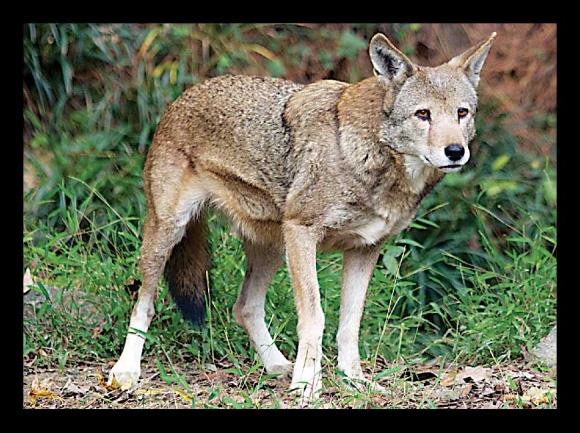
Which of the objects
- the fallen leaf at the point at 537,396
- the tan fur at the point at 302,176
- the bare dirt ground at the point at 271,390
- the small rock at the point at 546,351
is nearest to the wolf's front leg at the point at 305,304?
the tan fur at the point at 302,176

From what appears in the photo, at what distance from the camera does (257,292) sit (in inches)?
255

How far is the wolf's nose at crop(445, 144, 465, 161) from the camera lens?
5180mm

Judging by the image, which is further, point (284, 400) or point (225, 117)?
point (225, 117)

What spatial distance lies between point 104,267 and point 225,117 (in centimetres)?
152

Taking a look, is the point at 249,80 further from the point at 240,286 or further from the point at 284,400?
the point at 284,400

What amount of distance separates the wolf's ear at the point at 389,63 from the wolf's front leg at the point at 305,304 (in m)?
1.04

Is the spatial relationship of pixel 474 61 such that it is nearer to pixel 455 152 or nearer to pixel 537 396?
pixel 455 152

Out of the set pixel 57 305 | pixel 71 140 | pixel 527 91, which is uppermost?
pixel 527 91

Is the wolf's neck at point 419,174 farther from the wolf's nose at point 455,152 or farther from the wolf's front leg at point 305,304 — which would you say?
the wolf's front leg at point 305,304

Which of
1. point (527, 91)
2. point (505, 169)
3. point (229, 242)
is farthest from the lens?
point (527, 91)

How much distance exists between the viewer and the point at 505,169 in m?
8.88

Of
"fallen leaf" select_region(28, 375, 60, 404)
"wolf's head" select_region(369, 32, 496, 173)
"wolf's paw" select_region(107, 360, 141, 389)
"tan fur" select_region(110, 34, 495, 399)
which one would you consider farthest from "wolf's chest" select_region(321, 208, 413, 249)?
"fallen leaf" select_region(28, 375, 60, 404)

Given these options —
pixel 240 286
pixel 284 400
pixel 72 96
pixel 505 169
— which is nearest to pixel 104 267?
pixel 240 286

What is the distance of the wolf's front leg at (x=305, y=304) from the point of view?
5520mm
